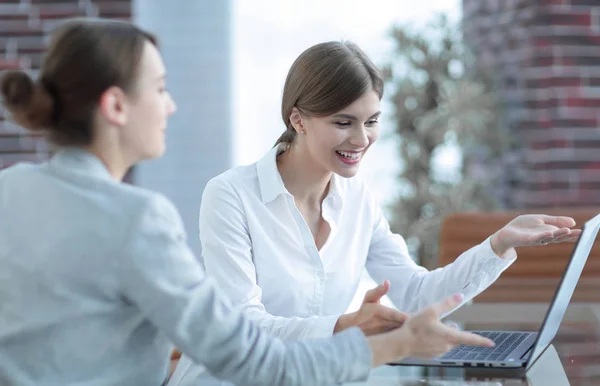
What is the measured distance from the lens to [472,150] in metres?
3.84

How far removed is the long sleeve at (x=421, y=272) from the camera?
1.78 metres

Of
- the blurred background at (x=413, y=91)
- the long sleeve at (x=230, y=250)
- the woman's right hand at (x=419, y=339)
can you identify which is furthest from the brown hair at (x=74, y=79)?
the blurred background at (x=413, y=91)

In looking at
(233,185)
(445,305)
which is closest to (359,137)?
(233,185)

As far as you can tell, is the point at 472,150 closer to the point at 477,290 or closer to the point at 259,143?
the point at 259,143

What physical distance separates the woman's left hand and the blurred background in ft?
5.95

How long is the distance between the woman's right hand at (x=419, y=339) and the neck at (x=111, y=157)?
431 mm

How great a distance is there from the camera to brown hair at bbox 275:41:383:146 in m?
1.76

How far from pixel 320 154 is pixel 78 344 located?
0.86 metres

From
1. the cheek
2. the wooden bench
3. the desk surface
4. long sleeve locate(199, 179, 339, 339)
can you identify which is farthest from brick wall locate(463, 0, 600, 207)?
long sleeve locate(199, 179, 339, 339)

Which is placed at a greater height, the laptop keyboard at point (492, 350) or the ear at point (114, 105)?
the ear at point (114, 105)

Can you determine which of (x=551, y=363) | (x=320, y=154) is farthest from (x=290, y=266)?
(x=551, y=363)

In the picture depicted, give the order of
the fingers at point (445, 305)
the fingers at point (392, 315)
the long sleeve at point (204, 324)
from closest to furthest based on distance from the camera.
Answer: the long sleeve at point (204, 324)
the fingers at point (445, 305)
the fingers at point (392, 315)

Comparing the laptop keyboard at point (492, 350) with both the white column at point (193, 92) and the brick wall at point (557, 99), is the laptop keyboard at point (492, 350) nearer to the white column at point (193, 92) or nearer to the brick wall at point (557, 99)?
the brick wall at point (557, 99)

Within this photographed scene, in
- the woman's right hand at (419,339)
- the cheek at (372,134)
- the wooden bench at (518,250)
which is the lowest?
the wooden bench at (518,250)
